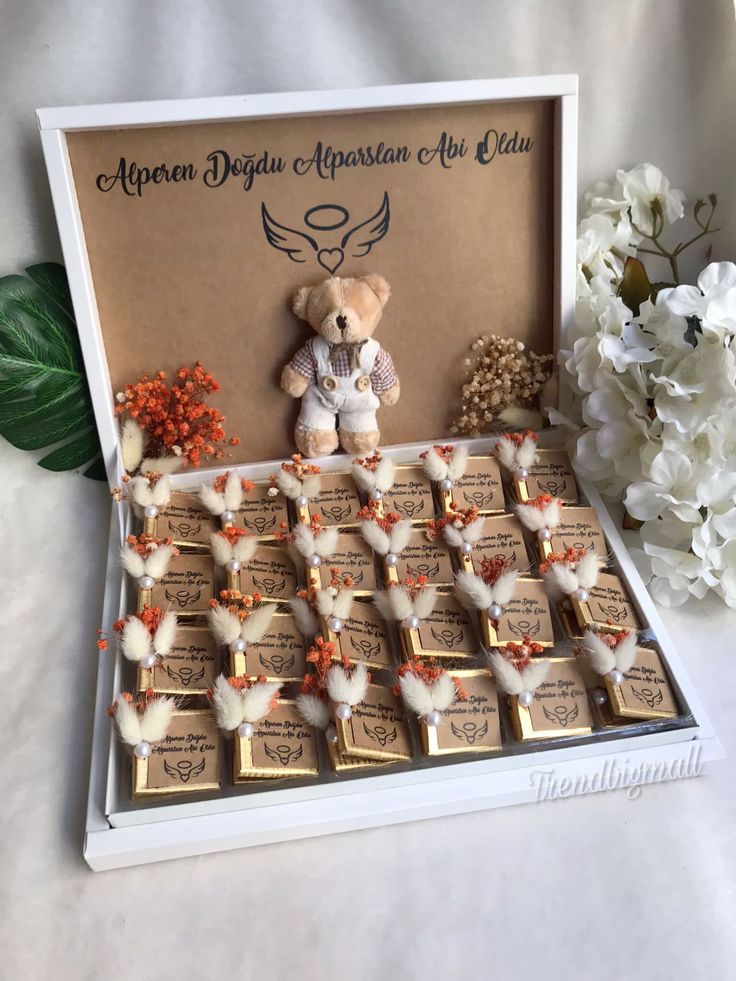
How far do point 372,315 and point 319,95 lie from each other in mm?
227

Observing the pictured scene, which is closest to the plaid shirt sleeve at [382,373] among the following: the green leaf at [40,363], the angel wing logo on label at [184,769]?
the green leaf at [40,363]

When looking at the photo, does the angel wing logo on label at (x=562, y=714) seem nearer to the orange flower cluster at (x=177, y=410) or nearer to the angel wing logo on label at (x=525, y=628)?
the angel wing logo on label at (x=525, y=628)

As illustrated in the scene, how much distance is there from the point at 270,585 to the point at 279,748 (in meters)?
0.19

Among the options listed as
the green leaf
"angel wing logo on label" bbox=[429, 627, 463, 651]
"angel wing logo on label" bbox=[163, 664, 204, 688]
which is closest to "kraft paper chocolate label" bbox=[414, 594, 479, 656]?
"angel wing logo on label" bbox=[429, 627, 463, 651]

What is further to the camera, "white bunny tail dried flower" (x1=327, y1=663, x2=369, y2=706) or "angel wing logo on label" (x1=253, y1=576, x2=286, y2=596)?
"angel wing logo on label" (x1=253, y1=576, x2=286, y2=596)

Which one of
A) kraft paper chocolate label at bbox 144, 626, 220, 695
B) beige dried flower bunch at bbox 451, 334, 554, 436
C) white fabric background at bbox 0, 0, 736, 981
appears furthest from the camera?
beige dried flower bunch at bbox 451, 334, 554, 436

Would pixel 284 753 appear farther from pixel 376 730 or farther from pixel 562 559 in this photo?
pixel 562 559

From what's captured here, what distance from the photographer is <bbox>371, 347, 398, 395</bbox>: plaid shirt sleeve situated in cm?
96

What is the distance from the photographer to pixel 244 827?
710 mm

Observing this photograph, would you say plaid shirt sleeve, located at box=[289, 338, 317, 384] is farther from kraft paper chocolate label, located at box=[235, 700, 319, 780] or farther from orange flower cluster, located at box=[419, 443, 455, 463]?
kraft paper chocolate label, located at box=[235, 700, 319, 780]

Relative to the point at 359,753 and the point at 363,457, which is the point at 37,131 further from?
the point at 359,753

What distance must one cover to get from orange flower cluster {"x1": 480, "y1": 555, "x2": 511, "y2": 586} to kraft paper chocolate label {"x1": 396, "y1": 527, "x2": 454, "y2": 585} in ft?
0.11

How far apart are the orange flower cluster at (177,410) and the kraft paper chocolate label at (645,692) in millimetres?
510

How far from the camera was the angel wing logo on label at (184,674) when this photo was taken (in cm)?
79
